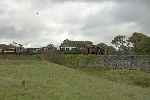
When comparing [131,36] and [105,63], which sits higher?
[131,36]

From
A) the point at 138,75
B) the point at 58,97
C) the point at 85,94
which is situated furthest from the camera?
the point at 138,75

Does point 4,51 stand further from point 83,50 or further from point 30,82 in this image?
point 30,82

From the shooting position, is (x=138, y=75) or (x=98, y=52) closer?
(x=138, y=75)

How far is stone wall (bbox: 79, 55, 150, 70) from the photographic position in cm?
4856

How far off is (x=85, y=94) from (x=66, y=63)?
28682 millimetres

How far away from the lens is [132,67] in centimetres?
4834

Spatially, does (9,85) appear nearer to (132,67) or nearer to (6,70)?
(6,70)

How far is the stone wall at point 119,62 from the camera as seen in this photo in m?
48.6

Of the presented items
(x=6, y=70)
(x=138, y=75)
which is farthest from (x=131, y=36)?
Answer: (x=6, y=70)

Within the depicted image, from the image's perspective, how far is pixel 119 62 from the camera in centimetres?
4991

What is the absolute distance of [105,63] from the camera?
166 feet

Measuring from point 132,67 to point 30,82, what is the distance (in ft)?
85.2

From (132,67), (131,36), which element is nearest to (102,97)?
(132,67)

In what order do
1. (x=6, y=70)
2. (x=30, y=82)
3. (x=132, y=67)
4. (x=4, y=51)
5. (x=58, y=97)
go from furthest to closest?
(x=4, y=51) < (x=132, y=67) < (x=6, y=70) < (x=30, y=82) < (x=58, y=97)
